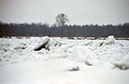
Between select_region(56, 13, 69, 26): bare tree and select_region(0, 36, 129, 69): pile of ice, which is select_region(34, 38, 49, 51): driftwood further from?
select_region(56, 13, 69, 26): bare tree

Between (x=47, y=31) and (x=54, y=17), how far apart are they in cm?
18

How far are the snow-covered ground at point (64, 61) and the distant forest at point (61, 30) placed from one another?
62mm

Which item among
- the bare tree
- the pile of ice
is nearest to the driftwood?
the pile of ice

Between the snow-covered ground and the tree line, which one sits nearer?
the snow-covered ground

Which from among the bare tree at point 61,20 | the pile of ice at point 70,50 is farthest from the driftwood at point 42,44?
the bare tree at point 61,20

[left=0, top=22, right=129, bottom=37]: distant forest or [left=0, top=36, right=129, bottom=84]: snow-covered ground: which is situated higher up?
[left=0, top=22, right=129, bottom=37]: distant forest

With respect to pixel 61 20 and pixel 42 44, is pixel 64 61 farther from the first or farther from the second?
pixel 61 20

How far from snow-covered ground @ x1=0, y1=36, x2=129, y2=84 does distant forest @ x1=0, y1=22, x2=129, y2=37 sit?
0.06 metres

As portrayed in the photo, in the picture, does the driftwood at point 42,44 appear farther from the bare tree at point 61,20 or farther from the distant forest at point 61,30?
the bare tree at point 61,20

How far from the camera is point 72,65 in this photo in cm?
220

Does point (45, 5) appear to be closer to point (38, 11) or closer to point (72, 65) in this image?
point (38, 11)

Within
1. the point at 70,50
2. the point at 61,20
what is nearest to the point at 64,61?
the point at 70,50

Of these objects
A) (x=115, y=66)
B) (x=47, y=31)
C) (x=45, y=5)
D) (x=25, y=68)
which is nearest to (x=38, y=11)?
(x=45, y=5)

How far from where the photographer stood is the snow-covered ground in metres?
2.18
